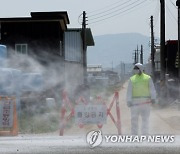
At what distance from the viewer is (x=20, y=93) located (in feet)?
68.8

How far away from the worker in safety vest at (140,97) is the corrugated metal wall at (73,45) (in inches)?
1476

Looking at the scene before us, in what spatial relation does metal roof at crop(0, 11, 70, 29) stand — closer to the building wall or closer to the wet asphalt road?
the building wall

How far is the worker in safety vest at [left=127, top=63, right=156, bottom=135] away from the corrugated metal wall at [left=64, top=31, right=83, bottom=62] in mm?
37503

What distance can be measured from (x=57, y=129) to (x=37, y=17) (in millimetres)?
21280

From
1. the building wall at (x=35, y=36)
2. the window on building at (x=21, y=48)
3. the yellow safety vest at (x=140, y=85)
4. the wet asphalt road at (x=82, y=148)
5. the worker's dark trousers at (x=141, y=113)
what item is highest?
the building wall at (x=35, y=36)

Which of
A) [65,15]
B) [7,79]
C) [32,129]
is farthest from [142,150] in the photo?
[65,15]

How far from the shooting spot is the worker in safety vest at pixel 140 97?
38.1 feet

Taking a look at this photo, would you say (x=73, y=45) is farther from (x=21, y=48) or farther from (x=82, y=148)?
(x=82, y=148)

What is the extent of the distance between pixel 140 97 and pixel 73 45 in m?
42.5

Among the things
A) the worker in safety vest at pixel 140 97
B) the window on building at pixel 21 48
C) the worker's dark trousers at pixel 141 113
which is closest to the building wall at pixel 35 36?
the window on building at pixel 21 48

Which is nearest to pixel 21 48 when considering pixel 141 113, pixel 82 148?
pixel 141 113

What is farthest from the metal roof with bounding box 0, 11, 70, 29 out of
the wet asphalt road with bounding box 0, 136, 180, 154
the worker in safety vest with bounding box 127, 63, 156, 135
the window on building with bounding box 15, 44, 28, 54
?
the wet asphalt road with bounding box 0, 136, 180, 154

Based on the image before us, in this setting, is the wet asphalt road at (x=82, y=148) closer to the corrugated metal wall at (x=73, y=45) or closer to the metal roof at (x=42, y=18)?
the metal roof at (x=42, y=18)

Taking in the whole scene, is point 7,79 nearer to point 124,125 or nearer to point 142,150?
point 124,125
